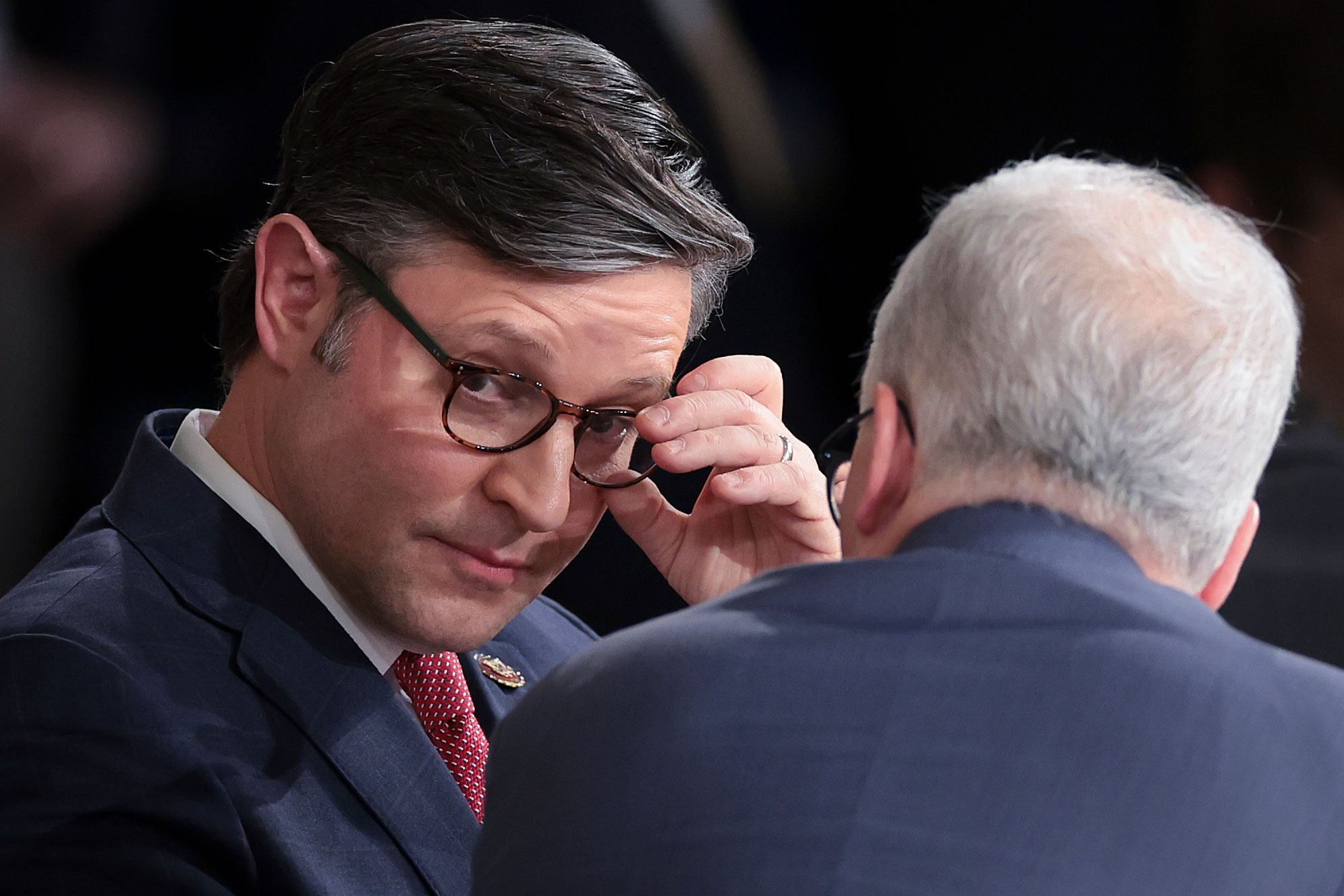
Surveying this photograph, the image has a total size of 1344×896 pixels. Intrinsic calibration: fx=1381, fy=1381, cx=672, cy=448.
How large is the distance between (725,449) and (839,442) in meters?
0.31

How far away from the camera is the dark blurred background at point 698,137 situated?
194 centimetres

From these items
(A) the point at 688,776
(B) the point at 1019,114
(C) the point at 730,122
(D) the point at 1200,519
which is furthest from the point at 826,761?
(B) the point at 1019,114

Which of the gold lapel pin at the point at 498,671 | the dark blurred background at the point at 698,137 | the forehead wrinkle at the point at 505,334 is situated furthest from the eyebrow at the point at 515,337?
the dark blurred background at the point at 698,137

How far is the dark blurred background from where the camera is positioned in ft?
6.38

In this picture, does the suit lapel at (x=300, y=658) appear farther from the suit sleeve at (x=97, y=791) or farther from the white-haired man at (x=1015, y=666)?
the white-haired man at (x=1015, y=666)

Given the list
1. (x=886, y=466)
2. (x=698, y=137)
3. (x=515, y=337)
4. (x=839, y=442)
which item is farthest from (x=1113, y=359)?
(x=698, y=137)

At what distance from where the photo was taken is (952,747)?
0.82 m

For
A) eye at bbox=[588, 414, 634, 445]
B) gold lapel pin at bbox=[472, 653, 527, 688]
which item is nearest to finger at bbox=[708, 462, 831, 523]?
eye at bbox=[588, 414, 634, 445]

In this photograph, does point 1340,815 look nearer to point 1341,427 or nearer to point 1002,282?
point 1002,282

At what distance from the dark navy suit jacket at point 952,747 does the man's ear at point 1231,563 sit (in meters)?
0.15

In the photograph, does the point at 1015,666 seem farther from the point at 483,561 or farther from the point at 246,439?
the point at 246,439

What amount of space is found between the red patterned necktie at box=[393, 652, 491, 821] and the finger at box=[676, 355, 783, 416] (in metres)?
0.44

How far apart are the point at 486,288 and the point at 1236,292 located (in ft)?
2.59

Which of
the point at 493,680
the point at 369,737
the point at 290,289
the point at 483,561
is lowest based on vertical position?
the point at 493,680
